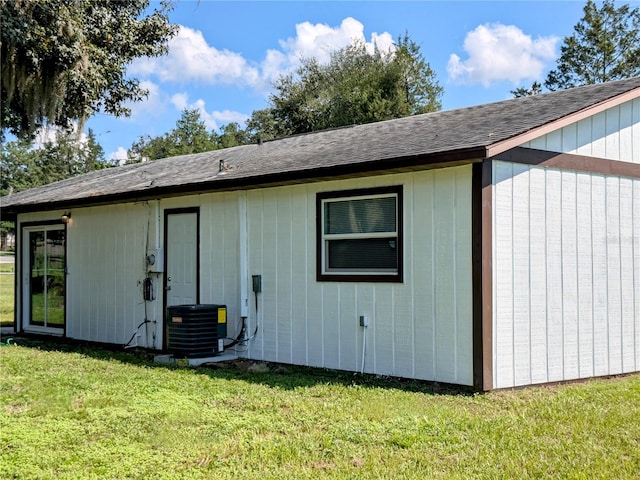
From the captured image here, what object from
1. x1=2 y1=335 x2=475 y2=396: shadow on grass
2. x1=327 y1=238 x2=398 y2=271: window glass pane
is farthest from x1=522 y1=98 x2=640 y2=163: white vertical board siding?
x1=2 y1=335 x2=475 y2=396: shadow on grass

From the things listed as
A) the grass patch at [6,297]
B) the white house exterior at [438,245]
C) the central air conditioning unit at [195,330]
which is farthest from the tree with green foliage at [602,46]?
the central air conditioning unit at [195,330]

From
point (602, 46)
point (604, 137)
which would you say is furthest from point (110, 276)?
point (602, 46)

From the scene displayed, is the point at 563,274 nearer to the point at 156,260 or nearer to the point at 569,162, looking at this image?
the point at 569,162

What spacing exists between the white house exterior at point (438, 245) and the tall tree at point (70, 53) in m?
2.19

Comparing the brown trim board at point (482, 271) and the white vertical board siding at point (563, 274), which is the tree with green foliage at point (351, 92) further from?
A: the brown trim board at point (482, 271)

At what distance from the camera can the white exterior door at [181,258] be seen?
9.91 metres

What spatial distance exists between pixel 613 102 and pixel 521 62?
27.3 metres

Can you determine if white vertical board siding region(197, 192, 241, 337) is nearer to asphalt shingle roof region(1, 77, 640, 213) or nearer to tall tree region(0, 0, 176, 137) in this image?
asphalt shingle roof region(1, 77, 640, 213)

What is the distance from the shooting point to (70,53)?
9492 mm

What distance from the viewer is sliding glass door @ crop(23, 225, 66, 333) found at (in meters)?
12.2

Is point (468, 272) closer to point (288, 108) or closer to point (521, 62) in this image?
point (521, 62)

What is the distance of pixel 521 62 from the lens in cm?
3306

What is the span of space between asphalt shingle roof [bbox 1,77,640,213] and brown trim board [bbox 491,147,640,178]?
26cm

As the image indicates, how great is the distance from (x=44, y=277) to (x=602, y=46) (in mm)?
29612
